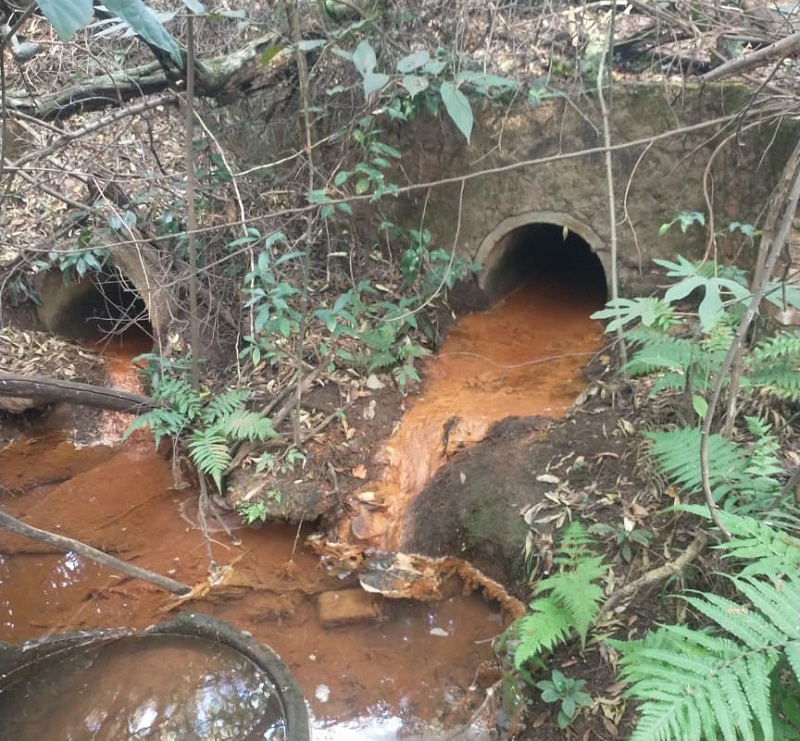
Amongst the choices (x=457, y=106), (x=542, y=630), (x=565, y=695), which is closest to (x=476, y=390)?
(x=542, y=630)

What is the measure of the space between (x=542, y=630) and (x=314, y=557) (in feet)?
6.52

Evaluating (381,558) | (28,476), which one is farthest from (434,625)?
(28,476)

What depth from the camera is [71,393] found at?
429 centimetres

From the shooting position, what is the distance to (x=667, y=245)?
4816 millimetres

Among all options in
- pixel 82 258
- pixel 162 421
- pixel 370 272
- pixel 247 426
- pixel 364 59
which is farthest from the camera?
pixel 370 272

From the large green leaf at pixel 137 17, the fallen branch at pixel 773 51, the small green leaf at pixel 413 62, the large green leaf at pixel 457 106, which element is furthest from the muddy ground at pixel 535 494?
the large green leaf at pixel 137 17

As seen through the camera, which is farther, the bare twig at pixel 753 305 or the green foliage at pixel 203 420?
the green foliage at pixel 203 420

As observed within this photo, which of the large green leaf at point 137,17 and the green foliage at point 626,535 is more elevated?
the large green leaf at point 137,17

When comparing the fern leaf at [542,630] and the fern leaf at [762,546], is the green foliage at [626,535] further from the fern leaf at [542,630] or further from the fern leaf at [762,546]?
the fern leaf at [762,546]

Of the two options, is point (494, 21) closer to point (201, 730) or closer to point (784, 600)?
point (784, 600)

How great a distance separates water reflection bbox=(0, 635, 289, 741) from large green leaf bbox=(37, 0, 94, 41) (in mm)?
3089

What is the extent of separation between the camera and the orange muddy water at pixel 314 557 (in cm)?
351

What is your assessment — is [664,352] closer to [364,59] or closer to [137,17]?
[364,59]

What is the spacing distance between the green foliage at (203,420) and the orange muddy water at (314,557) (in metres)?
0.62
